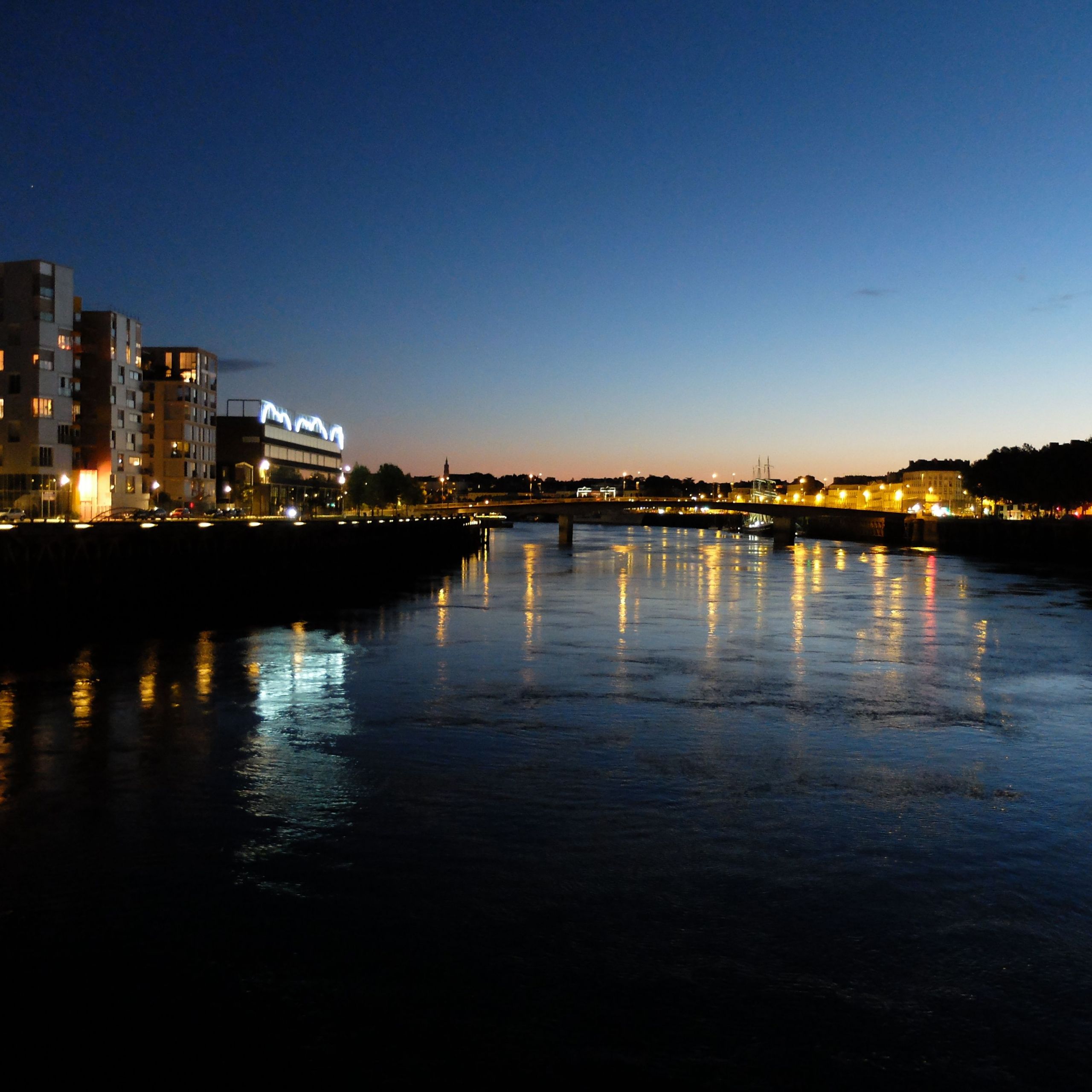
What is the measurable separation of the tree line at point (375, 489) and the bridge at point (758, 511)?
1105 inches

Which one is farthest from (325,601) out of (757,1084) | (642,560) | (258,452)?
(258,452)

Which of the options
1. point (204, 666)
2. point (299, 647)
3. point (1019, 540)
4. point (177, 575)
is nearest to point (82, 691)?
point (204, 666)

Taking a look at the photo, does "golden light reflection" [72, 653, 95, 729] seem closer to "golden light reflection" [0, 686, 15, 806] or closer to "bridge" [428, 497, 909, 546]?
"golden light reflection" [0, 686, 15, 806]

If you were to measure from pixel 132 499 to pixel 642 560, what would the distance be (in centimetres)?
5175

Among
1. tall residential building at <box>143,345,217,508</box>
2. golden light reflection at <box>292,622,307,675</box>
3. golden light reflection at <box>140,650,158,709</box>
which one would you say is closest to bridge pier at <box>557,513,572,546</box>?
tall residential building at <box>143,345,217,508</box>

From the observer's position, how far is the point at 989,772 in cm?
1448

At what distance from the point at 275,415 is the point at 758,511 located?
73.1 metres

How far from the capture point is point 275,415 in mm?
156625

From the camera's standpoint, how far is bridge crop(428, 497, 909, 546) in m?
126

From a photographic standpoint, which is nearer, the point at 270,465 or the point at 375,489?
the point at 270,465

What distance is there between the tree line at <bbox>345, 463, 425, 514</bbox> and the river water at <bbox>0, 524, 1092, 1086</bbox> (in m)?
156

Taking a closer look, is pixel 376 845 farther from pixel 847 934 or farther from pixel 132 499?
pixel 132 499

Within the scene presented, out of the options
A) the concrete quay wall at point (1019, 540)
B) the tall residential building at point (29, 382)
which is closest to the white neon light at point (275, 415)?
the tall residential building at point (29, 382)

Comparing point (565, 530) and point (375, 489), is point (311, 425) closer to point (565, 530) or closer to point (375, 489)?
point (375, 489)
